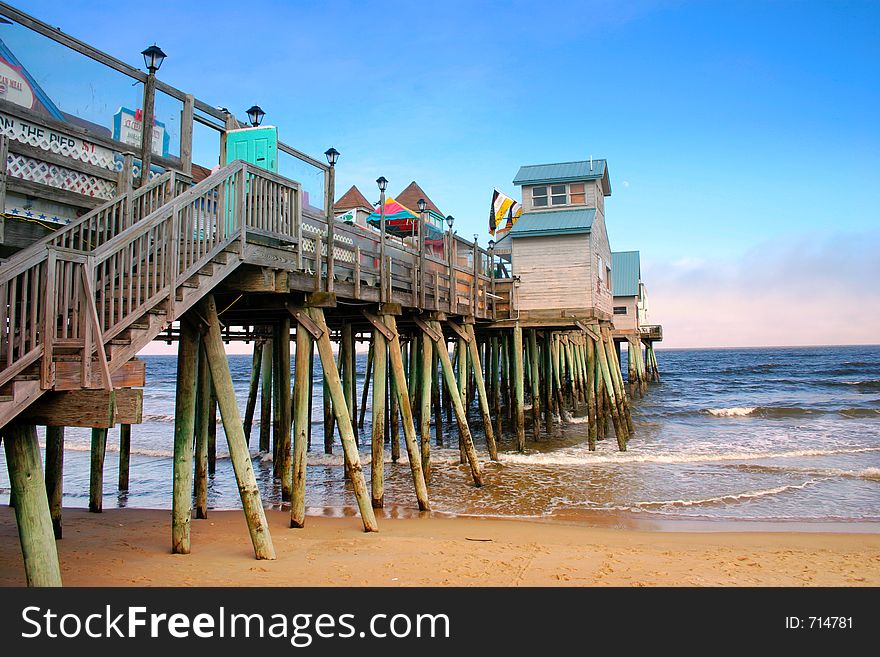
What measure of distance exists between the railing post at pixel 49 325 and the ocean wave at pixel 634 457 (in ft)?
45.9

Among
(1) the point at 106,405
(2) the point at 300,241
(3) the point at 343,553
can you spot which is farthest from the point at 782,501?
(1) the point at 106,405

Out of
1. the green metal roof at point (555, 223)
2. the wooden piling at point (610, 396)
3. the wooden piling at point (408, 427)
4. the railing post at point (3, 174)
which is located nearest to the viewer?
the railing post at point (3, 174)

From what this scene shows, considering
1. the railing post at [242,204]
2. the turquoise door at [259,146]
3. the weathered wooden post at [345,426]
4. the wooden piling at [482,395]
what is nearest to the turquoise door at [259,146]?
the turquoise door at [259,146]

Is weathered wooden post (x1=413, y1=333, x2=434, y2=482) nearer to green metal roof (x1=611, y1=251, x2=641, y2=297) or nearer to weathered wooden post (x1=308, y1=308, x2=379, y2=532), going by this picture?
weathered wooden post (x1=308, y1=308, x2=379, y2=532)

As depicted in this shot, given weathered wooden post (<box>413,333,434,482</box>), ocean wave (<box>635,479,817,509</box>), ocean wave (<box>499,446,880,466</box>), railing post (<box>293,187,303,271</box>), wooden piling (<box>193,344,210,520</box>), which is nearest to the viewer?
railing post (<box>293,187,303,271</box>)

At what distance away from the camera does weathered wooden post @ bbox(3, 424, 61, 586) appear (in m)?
5.09

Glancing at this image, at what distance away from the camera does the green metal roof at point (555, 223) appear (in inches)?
744

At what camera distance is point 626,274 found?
4359 cm

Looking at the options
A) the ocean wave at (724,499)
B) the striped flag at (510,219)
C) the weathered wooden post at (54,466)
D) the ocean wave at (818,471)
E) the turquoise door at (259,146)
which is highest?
the striped flag at (510,219)

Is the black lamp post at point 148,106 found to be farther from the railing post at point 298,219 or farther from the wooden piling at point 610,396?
the wooden piling at point 610,396

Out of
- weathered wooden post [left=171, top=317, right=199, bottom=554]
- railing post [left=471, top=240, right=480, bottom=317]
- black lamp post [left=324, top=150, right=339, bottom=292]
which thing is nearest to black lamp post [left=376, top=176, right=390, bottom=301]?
black lamp post [left=324, top=150, right=339, bottom=292]

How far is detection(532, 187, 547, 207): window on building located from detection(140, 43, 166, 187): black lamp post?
14.6 m

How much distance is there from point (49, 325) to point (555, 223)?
1617cm
